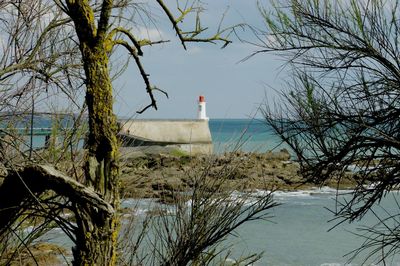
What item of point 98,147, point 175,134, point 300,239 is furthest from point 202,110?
point 98,147

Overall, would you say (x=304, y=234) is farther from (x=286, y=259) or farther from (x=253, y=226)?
(x=286, y=259)

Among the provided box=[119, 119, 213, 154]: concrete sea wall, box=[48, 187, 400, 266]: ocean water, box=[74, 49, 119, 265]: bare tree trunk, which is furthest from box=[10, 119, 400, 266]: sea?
box=[119, 119, 213, 154]: concrete sea wall

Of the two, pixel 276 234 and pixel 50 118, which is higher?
pixel 50 118

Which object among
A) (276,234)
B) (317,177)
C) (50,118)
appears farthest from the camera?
(276,234)

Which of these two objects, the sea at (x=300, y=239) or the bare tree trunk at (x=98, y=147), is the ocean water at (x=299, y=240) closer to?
the sea at (x=300, y=239)

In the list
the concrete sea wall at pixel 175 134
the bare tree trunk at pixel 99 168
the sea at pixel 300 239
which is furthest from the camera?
the concrete sea wall at pixel 175 134

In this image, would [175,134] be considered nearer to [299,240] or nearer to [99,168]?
[299,240]

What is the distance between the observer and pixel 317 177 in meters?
7.44

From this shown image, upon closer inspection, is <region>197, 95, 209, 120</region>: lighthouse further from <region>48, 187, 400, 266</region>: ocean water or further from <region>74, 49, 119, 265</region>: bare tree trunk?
<region>74, 49, 119, 265</region>: bare tree trunk

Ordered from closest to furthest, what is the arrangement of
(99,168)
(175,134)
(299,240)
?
(99,168), (299,240), (175,134)

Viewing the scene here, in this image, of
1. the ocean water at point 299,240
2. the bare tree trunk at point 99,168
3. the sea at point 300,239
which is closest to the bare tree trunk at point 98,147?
the bare tree trunk at point 99,168

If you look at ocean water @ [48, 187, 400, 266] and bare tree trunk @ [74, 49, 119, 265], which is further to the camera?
ocean water @ [48, 187, 400, 266]

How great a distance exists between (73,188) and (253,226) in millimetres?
13618

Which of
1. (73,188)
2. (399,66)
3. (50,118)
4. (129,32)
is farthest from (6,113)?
(399,66)
